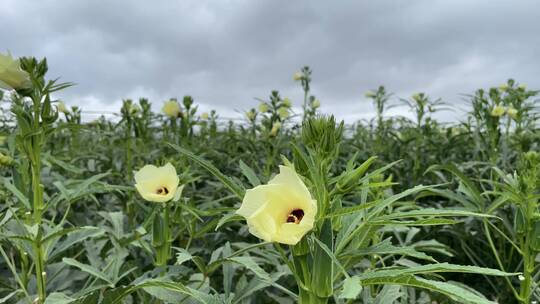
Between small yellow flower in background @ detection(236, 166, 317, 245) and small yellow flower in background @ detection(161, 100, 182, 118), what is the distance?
2353 millimetres

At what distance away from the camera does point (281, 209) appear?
783 mm

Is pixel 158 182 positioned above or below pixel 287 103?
below

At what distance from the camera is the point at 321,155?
836mm

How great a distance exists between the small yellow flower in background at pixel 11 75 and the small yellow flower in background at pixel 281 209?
978mm

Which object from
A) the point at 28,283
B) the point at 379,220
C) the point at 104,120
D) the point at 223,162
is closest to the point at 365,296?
the point at 379,220

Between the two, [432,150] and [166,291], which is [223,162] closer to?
[432,150]

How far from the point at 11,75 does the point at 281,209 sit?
1.03m

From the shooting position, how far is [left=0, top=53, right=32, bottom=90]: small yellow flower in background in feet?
4.42

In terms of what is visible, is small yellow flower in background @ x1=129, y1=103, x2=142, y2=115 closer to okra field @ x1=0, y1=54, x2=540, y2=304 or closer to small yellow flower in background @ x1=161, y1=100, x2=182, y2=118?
okra field @ x1=0, y1=54, x2=540, y2=304

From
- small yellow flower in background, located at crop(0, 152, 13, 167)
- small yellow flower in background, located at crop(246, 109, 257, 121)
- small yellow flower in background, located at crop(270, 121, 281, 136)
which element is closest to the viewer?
small yellow flower in background, located at crop(0, 152, 13, 167)

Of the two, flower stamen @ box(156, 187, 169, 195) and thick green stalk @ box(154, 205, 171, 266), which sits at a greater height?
flower stamen @ box(156, 187, 169, 195)

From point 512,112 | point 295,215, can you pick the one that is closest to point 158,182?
point 295,215

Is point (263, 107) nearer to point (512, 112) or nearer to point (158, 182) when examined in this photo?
point (512, 112)

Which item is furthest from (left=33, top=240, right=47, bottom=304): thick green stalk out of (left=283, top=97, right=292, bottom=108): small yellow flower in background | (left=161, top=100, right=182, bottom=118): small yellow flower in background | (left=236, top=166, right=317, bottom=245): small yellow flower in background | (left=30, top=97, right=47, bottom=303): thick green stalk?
(left=283, top=97, right=292, bottom=108): small yellow flower in background
